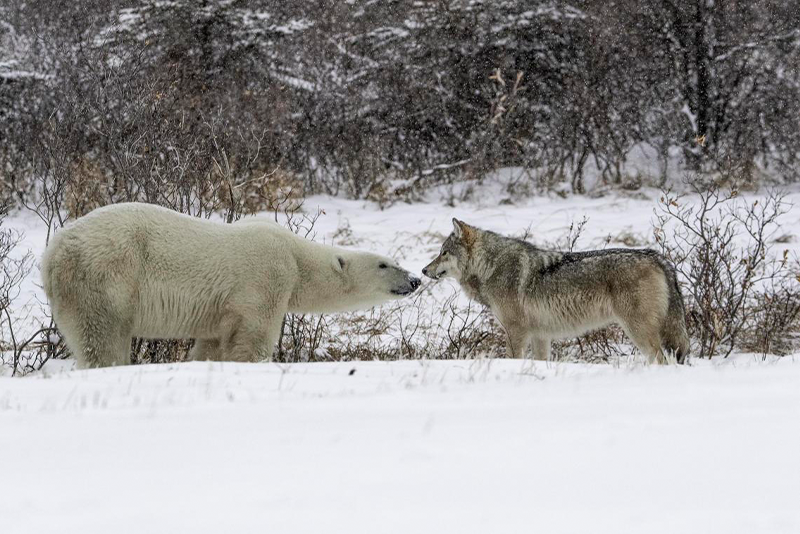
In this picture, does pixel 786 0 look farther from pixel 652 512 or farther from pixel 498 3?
pixel 652 512

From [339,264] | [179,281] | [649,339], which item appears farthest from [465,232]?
[179,281]

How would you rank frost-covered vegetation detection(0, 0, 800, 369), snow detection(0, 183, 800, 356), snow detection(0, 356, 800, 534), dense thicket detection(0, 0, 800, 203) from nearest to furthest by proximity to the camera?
1. snow detection(0, 356, 800, 534)
2. snow detection(0, 183, 800, 356)
3. frost-covered vegetation detection(0, 0, 800, 369)
4. dense thicket detection(0, 0, 800, 203)

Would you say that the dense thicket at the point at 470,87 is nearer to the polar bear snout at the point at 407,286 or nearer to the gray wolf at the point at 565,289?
the gray wolf at the point at 565,289

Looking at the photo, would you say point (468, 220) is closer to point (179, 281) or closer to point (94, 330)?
point (179, 281)

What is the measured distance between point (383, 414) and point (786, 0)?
16.5 m

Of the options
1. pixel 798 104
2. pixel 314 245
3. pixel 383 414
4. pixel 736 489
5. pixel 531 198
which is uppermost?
pixel 736 489

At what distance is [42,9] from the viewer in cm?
2017

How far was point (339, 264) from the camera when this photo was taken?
6.10 meters

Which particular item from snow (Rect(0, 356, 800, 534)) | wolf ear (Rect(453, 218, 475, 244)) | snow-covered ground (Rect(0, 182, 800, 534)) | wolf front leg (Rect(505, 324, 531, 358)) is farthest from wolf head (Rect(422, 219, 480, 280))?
snow (Rect(0, 356, 800, 534))

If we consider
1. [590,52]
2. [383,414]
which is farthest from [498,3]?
[383,414]

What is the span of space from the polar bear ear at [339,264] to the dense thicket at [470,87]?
8.36 m

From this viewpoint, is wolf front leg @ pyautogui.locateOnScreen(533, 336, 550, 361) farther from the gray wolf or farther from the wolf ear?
the wolf ear

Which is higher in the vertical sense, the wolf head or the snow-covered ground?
the snow-covered ground

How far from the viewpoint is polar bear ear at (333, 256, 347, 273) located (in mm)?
6066
